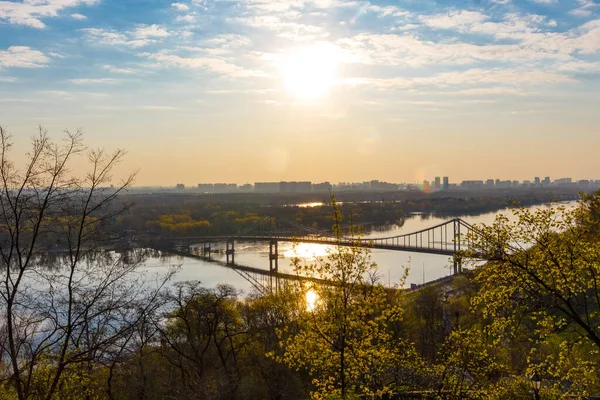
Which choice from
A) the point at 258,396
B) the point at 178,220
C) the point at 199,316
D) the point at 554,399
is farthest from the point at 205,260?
the point at 554,399

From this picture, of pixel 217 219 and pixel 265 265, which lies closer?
pixel 265 265

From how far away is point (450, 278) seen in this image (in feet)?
105

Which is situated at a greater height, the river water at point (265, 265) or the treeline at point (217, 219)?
the treeline at point (217, 219)

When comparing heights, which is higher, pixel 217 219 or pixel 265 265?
pixel 217 219

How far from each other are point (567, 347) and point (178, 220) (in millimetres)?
66315

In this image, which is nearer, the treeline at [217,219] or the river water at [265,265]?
the river water at [265,265]

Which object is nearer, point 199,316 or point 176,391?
point 176,391

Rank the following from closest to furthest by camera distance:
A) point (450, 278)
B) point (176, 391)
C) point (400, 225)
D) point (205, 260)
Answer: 1. point (176, 391)
2. point (450, 278)
3. point (205, 260)
4. point (400, 225)

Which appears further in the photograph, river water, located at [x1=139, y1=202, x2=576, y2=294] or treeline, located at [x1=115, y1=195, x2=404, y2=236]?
treeline, located at [x1=115, y1=195, x2=404, y2=236]

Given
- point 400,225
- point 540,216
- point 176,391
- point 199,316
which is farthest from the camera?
point 400,225

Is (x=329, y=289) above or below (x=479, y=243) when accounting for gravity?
below

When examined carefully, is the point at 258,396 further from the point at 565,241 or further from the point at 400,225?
the point at 400,225

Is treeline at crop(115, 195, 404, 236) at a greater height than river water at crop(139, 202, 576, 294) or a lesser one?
greater

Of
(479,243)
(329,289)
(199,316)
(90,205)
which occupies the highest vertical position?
(90,205)
